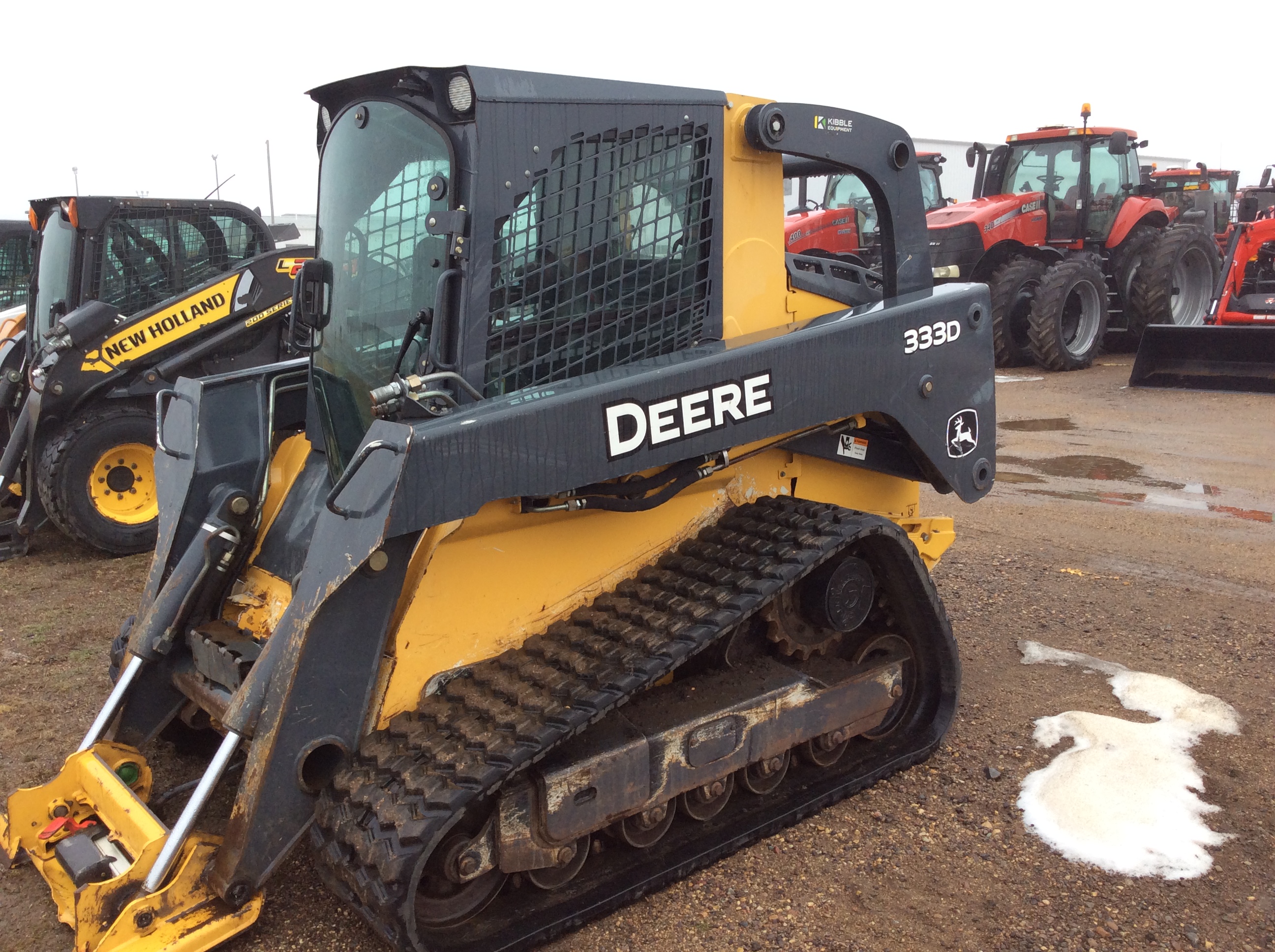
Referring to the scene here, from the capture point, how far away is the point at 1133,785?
330 centimetres

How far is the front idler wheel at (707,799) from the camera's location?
2.98m

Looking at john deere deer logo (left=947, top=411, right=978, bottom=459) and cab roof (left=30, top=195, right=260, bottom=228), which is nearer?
john deere deer logo (left=947, top=411, right=978, bottom=459)

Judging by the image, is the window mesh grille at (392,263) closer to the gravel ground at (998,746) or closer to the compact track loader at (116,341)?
the gravel ground at (998,746)

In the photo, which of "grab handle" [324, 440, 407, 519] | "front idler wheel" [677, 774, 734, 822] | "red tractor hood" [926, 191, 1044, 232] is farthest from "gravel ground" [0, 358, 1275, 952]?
"red tractor hood" [926, 191, 1044, 232]

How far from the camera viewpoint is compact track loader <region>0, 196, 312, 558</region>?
20.8 feet

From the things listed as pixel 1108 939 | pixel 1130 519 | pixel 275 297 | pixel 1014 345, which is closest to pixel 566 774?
pixel 1108 939

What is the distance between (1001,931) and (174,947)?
6.65 feet

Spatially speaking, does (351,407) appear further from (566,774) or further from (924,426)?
(924,426)

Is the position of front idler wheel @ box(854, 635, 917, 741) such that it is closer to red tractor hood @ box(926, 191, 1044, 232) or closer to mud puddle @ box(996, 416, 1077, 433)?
mud puddle @ box(996, 416, 1077, 433)

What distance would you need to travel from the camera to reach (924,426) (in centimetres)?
338

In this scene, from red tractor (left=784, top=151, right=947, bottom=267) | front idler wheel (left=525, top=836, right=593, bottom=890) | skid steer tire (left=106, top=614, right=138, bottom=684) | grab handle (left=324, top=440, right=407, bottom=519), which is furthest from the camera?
red tractor (left=784, top=151, right=947, bottom=267)

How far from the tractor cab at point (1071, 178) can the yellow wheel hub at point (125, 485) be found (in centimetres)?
994

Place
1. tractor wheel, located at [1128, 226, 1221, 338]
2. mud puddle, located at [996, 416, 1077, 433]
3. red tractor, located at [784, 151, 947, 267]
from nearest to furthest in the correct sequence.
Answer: mud puddle, located at [996, 416, 1077, 433] → tractor wheel, located at [1128, 226, 1221, 338] → red tractor, located at [784, 151, 947, 267]

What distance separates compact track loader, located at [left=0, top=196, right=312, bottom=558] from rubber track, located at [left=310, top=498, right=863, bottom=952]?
4.38 meters
